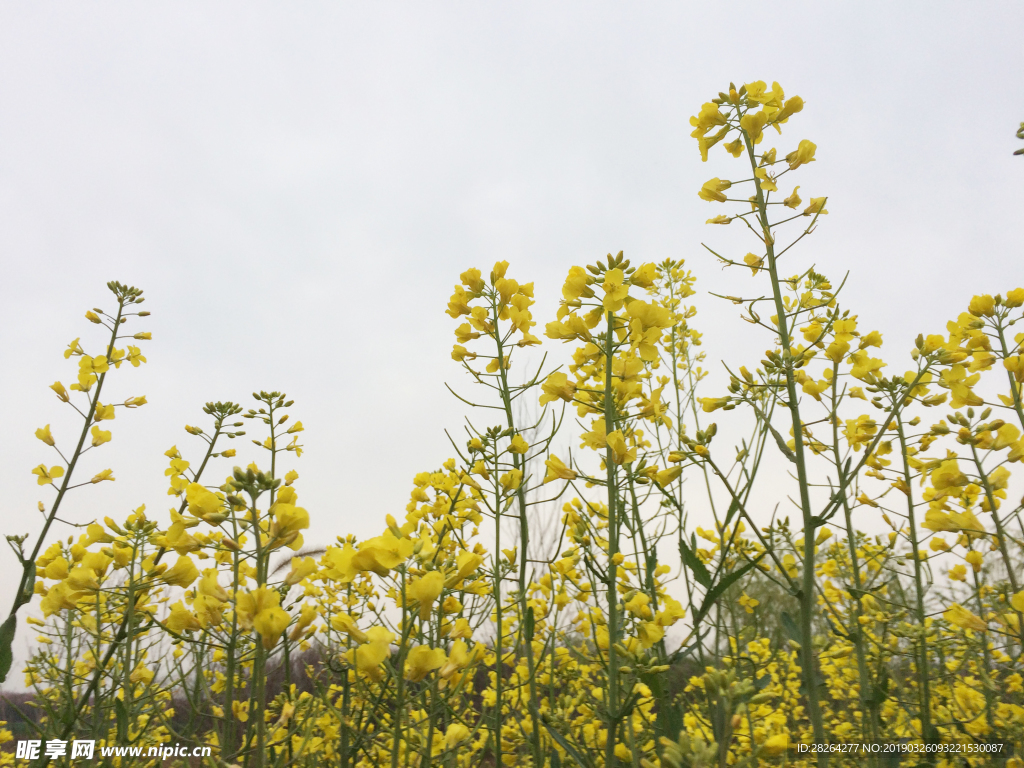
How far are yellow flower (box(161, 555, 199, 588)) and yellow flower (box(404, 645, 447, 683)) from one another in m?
1.04

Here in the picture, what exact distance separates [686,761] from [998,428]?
217 cm

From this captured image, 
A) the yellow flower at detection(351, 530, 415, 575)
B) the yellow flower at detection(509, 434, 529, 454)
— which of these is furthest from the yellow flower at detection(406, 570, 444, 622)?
the yellow flower at detection(509, 434, 529, 454)

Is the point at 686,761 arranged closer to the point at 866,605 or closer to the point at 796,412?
the point at 796,412

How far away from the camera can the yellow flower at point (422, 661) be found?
1504 mm

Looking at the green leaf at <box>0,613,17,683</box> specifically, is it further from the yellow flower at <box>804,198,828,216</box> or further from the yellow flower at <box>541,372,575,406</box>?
the yellow flower at <box>804,198,828,216</box>

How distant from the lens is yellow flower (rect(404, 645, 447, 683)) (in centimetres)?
150

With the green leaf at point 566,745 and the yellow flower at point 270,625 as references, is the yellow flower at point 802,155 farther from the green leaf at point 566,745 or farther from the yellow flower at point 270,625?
the yellow flower at point 270,625

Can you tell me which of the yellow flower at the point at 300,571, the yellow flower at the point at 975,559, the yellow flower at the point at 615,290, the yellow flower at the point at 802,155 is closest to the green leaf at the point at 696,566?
the yellow flower at the point at 615,290

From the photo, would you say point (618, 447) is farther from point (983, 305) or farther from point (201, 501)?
point (983, 305)

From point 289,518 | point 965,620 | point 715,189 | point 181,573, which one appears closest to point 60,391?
point 181,573

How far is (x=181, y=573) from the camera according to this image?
209 centimetres

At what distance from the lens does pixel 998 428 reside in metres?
2.50

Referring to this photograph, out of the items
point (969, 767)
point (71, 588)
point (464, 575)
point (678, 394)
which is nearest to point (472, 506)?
point (464, 575)

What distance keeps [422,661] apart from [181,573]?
43.9 inches
